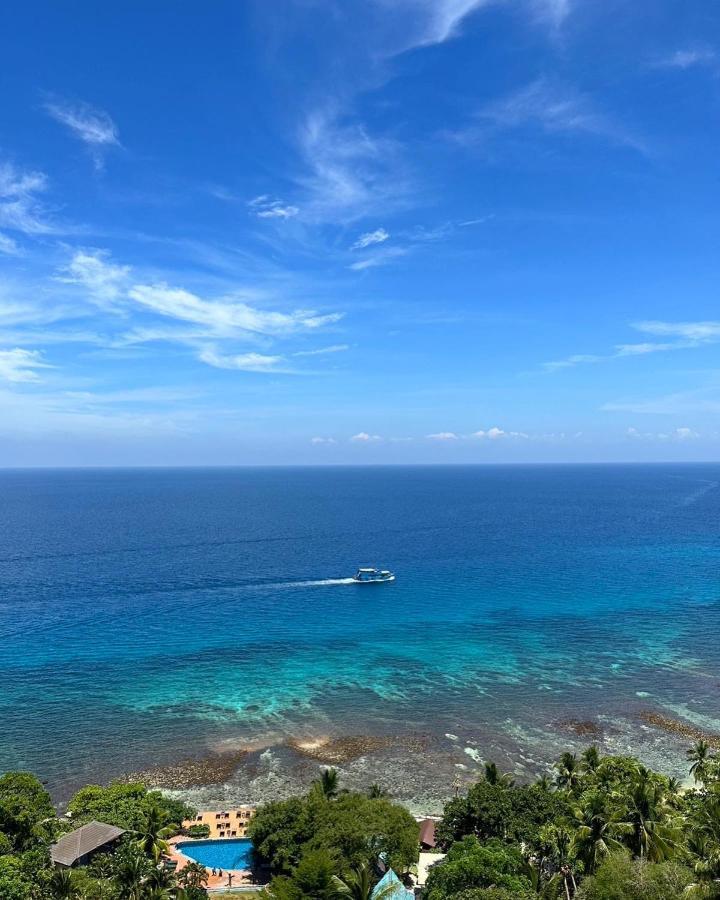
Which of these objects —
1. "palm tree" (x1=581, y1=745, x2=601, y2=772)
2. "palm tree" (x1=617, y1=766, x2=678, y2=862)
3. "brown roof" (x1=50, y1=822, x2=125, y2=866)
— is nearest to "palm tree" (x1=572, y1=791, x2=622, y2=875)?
"palm tree" (x1=617, y1=766, x2=678, y2=862)

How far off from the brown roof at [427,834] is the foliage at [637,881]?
14825 mm

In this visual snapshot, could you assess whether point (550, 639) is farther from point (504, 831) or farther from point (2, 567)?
point (2, 567)

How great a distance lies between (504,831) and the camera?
3888cm

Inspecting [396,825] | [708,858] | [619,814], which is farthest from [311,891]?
[708,858]

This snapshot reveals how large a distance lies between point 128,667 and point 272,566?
199 ft

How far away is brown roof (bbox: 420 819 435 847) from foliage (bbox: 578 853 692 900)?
14825 millimetres

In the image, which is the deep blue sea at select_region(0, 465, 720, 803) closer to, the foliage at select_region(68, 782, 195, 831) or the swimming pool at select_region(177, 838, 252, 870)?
the foliage at select_region(68, 782, 195, 831)

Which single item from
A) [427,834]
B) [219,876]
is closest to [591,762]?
[427,834]

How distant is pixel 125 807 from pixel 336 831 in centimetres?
1679

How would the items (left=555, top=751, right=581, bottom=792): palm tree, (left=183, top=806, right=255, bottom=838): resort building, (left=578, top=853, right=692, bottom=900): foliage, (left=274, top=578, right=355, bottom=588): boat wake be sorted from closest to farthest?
(left=578, top=853, right=692, bottom=900): foliage → (left=555, top=751, right=581, bottom=792): palm tree → (left=183, top=806, right=255, bottom=838): resort building → (left=274, top=578, right=355, bottom=588): boat wake

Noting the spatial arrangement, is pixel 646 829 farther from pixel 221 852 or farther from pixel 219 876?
pixel 221 852

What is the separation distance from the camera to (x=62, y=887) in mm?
31875

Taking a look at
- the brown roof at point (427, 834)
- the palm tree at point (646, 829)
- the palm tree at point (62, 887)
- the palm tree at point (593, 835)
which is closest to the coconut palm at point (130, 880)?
the palm tree at point (62, 887)

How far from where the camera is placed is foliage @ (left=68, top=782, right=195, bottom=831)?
41688 mm
